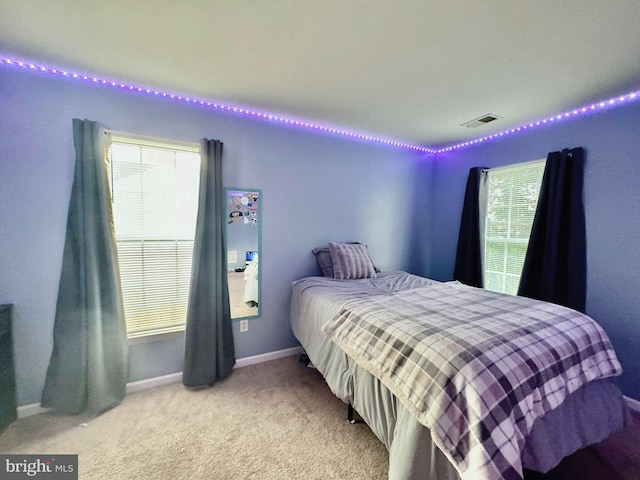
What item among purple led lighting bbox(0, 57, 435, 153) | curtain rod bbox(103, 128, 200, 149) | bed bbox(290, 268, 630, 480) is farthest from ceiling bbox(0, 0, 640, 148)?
bed bbox(290, 268, 630, 480)

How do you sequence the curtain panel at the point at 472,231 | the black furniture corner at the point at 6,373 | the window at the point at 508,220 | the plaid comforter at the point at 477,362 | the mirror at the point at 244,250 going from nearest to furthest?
the plaid comforter at the point at 477,362 → the black furniture corner at the point at 6,373 → the mirror at the point at 244,250 → the window at the point at 508,220 → the curtain panel at the point at 472,231

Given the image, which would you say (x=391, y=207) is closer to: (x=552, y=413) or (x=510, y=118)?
(x=510, y=118)

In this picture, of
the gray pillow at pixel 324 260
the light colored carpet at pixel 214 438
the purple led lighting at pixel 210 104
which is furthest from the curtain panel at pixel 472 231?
the light colored carpet at pixel 214 438

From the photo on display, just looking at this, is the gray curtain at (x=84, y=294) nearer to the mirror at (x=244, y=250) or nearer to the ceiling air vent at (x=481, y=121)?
the mirror at (x=244, y=250)

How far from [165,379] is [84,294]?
91cm

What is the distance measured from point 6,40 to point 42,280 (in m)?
1.42

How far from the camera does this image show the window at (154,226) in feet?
6.28

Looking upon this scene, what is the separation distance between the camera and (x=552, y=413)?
45.0 inches

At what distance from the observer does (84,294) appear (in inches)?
67.4

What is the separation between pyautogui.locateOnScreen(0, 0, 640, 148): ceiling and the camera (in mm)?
1189

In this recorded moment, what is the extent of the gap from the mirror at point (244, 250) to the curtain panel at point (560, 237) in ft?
8.34

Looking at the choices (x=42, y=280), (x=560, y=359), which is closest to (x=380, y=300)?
(x=560, y=359)

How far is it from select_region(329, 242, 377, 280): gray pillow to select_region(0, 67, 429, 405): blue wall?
0.22 meters

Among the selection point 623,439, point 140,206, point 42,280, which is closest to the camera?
point 623,439
